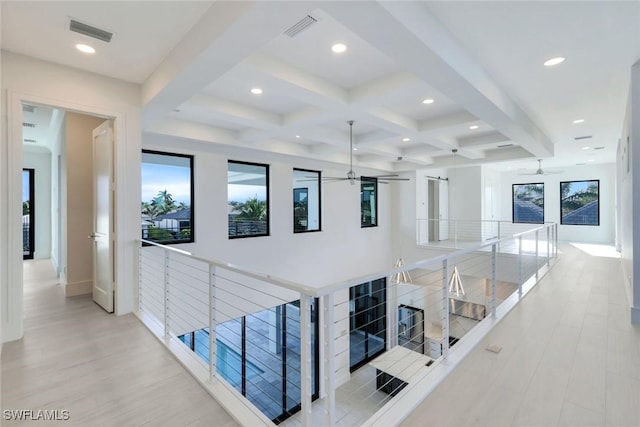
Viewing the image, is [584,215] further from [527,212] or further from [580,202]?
[527,212]

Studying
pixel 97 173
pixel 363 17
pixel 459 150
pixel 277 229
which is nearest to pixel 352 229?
pixel 277 229

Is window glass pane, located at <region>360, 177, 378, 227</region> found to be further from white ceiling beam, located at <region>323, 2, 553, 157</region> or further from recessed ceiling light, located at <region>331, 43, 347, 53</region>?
recessed ceiling light, located at <region>331, 43, 347, 53</region>

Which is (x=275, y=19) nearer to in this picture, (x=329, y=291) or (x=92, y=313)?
(x=329, y=291)

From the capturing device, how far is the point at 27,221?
6.77 metres

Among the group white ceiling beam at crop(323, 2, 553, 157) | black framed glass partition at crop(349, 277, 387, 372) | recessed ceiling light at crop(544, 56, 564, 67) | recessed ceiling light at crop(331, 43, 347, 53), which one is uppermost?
recessed ceiling light at crop(331, 43, 347, 53)

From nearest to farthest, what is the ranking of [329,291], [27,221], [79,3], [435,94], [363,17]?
[329,291]
[363,17]
[79,3]
[435,94]
[27,221]

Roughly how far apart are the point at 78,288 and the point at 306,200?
4.43 metres

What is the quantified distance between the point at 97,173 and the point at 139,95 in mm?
1142

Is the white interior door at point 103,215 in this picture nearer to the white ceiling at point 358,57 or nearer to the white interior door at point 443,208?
the white ceiling at point 358,57

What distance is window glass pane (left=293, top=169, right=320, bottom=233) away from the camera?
22.5ft

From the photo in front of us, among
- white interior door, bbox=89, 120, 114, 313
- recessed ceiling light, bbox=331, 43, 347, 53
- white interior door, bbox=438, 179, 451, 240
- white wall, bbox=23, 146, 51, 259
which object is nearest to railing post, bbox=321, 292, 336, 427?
recessed ceiling light, bbox=331, 43, 347, 53

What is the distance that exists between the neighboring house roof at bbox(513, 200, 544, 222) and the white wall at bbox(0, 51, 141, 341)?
39.6 ft

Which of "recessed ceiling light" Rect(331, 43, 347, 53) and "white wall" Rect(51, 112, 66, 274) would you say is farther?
"white wall" Rect(51, 112, 66, 274)

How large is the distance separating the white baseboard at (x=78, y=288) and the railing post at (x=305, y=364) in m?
4.09
